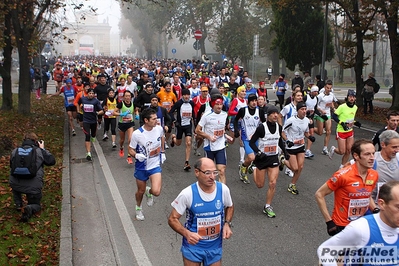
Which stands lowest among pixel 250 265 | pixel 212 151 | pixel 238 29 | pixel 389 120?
pixel 250 265

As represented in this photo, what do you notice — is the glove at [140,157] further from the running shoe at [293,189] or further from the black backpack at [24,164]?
the running shoe at [293,189]

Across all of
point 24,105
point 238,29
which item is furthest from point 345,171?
point 238,29

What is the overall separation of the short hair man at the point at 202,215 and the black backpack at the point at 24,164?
3502 millimetres

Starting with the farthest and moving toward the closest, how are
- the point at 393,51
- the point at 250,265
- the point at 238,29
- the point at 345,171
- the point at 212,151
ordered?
1. the point at 238,29
2. the point at 393,51
3. the point at 212,151
4. the point at 250,265
5. the point at 345,171

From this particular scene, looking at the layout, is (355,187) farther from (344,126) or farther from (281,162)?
(344,126)

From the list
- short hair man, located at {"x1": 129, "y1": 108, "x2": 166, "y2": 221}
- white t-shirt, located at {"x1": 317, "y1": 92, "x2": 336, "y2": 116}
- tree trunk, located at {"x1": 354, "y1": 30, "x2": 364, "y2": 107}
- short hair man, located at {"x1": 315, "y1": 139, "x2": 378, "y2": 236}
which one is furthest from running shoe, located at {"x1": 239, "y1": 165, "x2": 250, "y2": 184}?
tree trunk, located at {"x1": 354, "y1": 30, "x2": 364, "y2": 107}

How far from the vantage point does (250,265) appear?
5746mm

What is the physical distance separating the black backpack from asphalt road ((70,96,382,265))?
1.06m

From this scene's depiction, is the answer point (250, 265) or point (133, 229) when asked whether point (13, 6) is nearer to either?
point (133, 229)

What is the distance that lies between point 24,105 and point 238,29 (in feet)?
108

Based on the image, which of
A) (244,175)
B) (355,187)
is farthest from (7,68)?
(355,187)

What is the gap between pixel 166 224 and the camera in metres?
7.22

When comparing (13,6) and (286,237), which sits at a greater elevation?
(13,6)

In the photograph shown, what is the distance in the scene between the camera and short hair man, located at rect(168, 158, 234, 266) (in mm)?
4289
